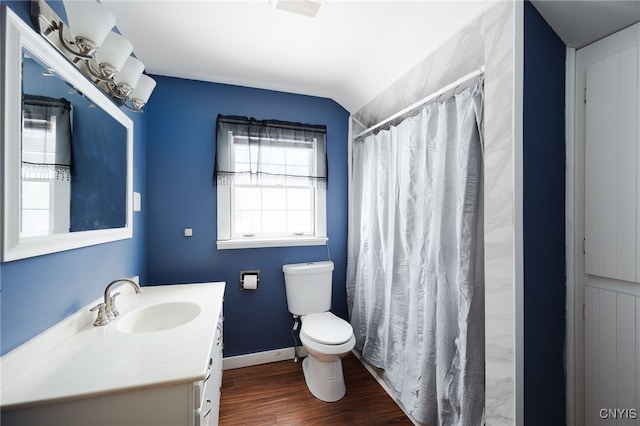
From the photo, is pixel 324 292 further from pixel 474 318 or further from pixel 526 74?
pixel 526 74

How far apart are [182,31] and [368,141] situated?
4.97 feet

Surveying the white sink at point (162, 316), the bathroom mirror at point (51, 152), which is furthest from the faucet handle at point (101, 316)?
the bathroom mirror at point (51, 152)

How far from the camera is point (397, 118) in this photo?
2023 millimetres

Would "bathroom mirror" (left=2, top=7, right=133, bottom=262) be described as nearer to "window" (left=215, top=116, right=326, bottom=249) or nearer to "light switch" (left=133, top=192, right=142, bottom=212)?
"light switch" (left=133, top=192, right=142, bottom=212)

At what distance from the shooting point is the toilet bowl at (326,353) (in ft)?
5.76

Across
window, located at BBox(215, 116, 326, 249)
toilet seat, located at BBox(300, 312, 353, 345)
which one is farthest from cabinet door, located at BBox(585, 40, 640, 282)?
window, located at BBox(215, 116, 326, 249)

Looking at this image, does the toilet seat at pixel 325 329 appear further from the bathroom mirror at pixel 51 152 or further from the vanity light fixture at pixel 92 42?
the vanity light fixture at pixel 92 42

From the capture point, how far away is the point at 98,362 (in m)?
0.90

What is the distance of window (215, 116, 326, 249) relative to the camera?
7.23 feet

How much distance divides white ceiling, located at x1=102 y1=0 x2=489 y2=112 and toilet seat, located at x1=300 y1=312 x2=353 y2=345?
1825mm

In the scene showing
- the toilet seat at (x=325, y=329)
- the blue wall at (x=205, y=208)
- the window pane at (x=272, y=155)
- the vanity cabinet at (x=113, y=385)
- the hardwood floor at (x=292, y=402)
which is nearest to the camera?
the vanity cabinet at (x=113, y=385)

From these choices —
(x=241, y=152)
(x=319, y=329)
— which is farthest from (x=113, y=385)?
(x=241, y=152)

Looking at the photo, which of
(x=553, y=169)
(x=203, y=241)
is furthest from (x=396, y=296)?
(x=203, y=241)

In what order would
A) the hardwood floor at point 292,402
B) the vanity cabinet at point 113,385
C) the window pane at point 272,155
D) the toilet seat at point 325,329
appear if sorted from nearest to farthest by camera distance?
the vanity cabinet at point 113,385, the hardwood floor at point 292,402, the toilet seat at point 325,329, the window pane at point 272,155
